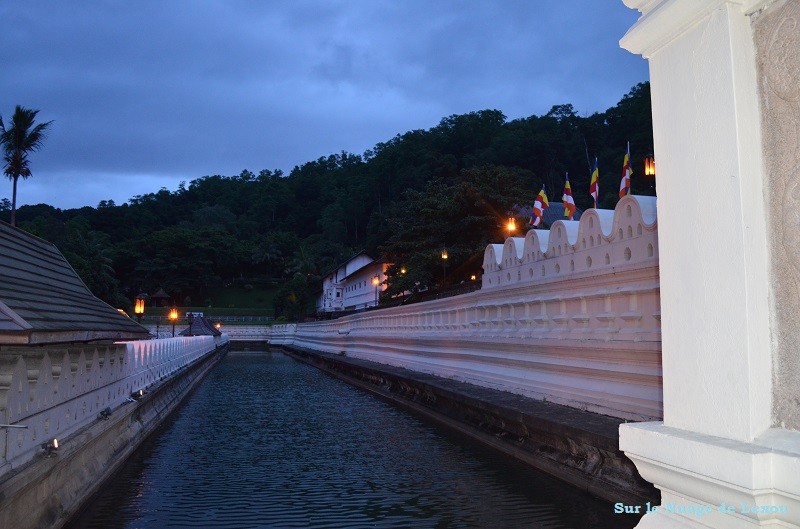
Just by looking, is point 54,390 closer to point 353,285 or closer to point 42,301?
point 42,301

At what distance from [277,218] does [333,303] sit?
196 feet

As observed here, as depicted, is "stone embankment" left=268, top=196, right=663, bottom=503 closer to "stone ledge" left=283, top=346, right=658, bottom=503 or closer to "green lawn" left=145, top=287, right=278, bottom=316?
"stone ledge" left=283, top=346, right=658, bottom=503

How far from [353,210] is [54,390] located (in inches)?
3665

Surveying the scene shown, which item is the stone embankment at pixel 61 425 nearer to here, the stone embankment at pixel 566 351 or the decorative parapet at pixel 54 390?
the decorative parapet at pixel 54 390

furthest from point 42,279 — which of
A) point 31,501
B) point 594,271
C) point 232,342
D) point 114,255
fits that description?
point 114,255

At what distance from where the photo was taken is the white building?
5295 centimetres

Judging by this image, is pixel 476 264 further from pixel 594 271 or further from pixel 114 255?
pixel 114 255

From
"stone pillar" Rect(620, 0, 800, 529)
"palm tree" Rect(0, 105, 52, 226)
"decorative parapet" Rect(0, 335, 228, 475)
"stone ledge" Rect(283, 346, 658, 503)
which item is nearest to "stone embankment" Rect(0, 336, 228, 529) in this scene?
"decorative parapet" Rect(0, 335, 228, 475)

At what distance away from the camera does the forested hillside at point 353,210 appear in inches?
1090

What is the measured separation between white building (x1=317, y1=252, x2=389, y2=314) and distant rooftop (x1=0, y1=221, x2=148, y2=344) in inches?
1556

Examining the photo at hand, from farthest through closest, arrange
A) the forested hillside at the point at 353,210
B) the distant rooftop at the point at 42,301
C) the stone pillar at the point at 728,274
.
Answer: the forested hillside at the point at 353,210 < the distant rooftop at the point at 42,301 < the stone pillar at the point at 728,274

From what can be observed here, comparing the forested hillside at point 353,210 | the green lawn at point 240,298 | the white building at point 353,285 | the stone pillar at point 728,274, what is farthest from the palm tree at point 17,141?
the green lawn at point 240,298

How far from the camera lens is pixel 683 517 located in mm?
2098

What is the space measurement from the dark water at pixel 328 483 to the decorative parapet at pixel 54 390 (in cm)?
83
